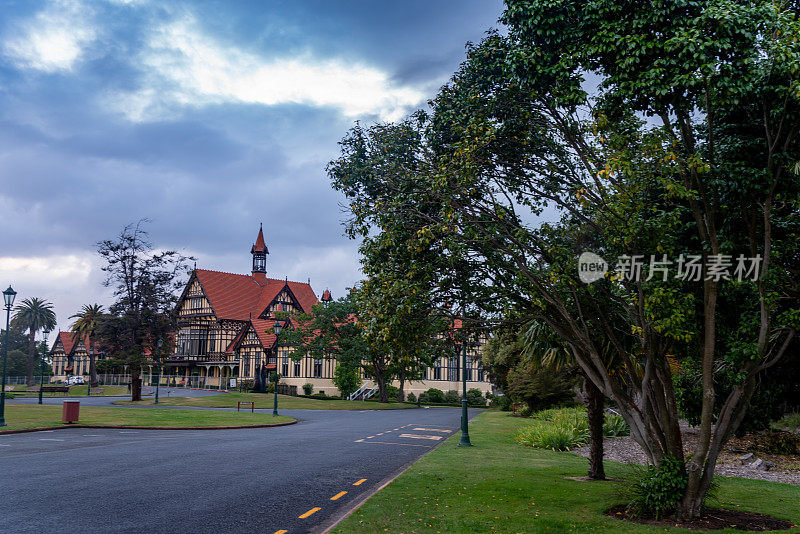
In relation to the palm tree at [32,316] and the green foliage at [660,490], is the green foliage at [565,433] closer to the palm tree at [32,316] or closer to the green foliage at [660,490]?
the green foliage at [660,490]

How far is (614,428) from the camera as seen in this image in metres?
25.7

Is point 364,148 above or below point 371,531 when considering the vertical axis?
above

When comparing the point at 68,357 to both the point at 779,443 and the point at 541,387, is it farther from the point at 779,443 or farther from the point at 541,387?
the point at 779,443

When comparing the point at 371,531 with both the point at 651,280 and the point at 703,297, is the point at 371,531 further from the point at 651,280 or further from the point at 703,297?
the point at 703,297

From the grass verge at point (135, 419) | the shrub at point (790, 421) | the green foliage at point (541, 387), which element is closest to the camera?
the grass verge at point (135, 419)

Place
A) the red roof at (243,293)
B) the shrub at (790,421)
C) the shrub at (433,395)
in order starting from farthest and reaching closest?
the red roof at (243,293)
the shrub at (433,395)
the shrub at (790,421)

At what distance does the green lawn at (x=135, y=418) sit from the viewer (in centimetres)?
2336

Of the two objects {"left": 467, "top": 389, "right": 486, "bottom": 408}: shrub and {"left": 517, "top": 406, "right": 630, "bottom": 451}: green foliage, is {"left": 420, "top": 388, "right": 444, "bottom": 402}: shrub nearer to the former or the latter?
{"left": 467, "top": 389, "right": 486, "bottom": 408}: shrub

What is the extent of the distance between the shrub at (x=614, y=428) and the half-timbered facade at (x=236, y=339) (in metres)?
39.0

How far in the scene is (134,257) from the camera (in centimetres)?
4222

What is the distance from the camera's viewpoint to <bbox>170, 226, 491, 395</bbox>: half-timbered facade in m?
61.4

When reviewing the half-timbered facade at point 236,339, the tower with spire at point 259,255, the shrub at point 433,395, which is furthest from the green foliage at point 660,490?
the tower with spire at point 259,255

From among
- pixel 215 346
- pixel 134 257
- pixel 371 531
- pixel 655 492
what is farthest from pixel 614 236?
pixel 215 346

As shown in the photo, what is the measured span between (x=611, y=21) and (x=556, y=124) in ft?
7.98
